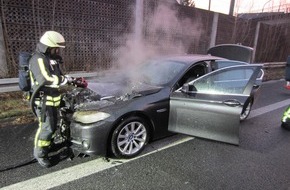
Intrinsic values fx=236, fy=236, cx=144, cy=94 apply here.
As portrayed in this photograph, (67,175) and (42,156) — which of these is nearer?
(67,175)

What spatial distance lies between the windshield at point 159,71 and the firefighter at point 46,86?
1.42 meters

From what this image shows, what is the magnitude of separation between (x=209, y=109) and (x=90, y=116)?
1.68 m

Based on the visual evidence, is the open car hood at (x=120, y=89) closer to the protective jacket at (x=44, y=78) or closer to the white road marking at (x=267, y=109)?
the protective jacket at (x=44, y=78)

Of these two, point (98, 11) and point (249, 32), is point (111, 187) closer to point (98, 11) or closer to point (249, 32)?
point (98, 11)

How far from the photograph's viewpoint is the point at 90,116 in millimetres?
2932

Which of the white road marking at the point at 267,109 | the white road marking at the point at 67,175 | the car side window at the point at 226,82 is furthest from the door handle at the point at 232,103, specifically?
the white road marking at the point at 267,109

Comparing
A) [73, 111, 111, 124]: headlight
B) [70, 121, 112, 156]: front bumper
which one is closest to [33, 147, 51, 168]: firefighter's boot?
[70, 121, 112, 156]: front bumper

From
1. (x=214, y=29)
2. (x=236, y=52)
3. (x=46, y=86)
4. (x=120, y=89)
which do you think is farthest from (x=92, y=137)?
(x=214, y=29)

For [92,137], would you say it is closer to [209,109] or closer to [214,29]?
[209,109]

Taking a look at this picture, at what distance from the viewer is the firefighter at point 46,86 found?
279cm

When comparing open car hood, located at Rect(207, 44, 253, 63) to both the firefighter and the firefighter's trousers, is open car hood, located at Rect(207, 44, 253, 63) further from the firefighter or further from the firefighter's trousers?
the firefighter's trousers

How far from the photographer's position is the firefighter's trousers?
2.92 meters

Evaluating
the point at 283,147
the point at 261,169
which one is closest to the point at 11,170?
the point at 261,169

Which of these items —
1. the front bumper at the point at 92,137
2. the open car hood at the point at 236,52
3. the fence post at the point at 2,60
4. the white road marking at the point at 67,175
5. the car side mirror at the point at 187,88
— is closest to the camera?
the white road marking at the point at 67,175
